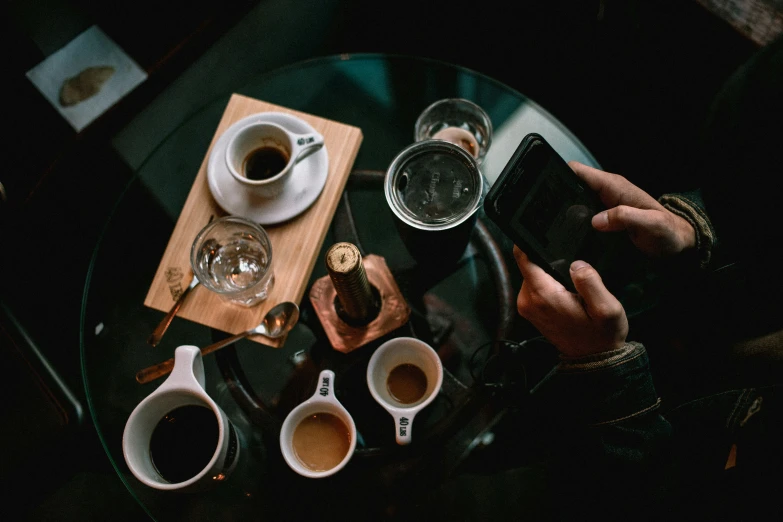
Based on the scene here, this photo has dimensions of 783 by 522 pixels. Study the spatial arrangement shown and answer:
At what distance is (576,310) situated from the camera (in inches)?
37.6

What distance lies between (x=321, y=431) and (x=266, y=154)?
62cm

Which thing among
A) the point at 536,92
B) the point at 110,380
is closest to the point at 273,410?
the point at 110,380

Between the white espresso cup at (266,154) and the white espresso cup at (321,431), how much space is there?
419 millimetres

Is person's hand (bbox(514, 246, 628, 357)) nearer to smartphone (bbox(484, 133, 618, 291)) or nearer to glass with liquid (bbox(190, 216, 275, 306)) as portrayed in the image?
smartphone (bbox(484, 133, 618, 291))

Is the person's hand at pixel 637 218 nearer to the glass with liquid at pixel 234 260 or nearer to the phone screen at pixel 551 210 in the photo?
the phone screen at pixel 551 210

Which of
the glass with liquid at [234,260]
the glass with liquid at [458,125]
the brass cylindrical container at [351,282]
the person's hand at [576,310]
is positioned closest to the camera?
the brass cylindrical container at [351,282]

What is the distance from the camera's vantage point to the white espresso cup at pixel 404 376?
0.95m

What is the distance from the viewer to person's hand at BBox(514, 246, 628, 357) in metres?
0.92

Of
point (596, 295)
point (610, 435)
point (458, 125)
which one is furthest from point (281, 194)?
point (610, 435)

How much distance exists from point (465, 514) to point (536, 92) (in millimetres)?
1625

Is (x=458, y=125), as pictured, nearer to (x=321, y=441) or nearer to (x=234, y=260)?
(x=234, y=260)

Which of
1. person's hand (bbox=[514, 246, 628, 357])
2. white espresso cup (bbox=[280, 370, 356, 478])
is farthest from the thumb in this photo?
white espresso cup (bbox=[280, 370, 356, 478])

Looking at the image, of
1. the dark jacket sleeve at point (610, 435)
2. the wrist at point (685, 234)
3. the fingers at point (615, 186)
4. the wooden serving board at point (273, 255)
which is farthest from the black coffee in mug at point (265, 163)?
the wrist at point (685, 234)

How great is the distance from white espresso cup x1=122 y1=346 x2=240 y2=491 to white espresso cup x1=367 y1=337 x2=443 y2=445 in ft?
1.00
